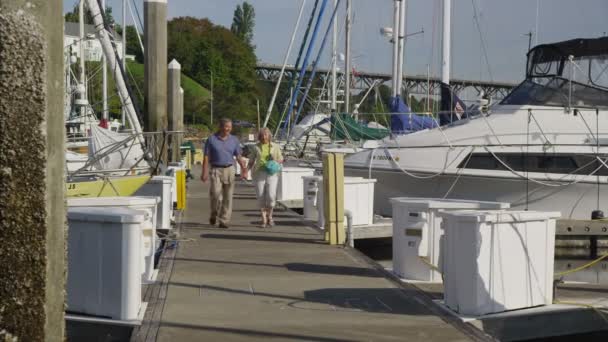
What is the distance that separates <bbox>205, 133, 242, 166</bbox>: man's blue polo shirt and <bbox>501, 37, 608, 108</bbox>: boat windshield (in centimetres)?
766

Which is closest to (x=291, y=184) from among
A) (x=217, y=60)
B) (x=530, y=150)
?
(x=530, y=150)

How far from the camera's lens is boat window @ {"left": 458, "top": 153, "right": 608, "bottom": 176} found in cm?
1605

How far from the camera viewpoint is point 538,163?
53.9 ft

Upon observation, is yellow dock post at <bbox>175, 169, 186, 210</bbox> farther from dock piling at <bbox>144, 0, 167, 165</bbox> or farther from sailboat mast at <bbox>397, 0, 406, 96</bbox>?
sailboat mast at <bbox>397, 0, 406, 96</bbox>

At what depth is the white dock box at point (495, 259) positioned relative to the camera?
7.03 meters

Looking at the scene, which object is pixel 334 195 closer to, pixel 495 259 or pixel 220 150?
pixel 220 150

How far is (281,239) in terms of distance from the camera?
41.1 feet

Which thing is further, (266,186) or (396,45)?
(396,45)

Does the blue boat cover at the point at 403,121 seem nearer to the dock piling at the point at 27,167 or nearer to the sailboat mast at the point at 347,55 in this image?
the sailboat mast at the point at 347,55

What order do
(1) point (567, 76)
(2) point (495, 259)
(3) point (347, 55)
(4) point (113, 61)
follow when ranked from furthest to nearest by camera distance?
(3) point (347, 55)
(4) point (113, 61)
(1) point (567, 76)
(2) point (495, 259)

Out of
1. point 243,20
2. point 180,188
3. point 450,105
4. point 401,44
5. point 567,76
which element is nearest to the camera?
point 180,188

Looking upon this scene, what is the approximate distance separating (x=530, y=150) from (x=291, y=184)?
239 inches

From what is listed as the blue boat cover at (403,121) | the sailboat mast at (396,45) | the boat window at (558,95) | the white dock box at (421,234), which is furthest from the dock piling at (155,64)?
the white dock box at (421,234)

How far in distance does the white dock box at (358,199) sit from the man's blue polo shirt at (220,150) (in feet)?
5.26
